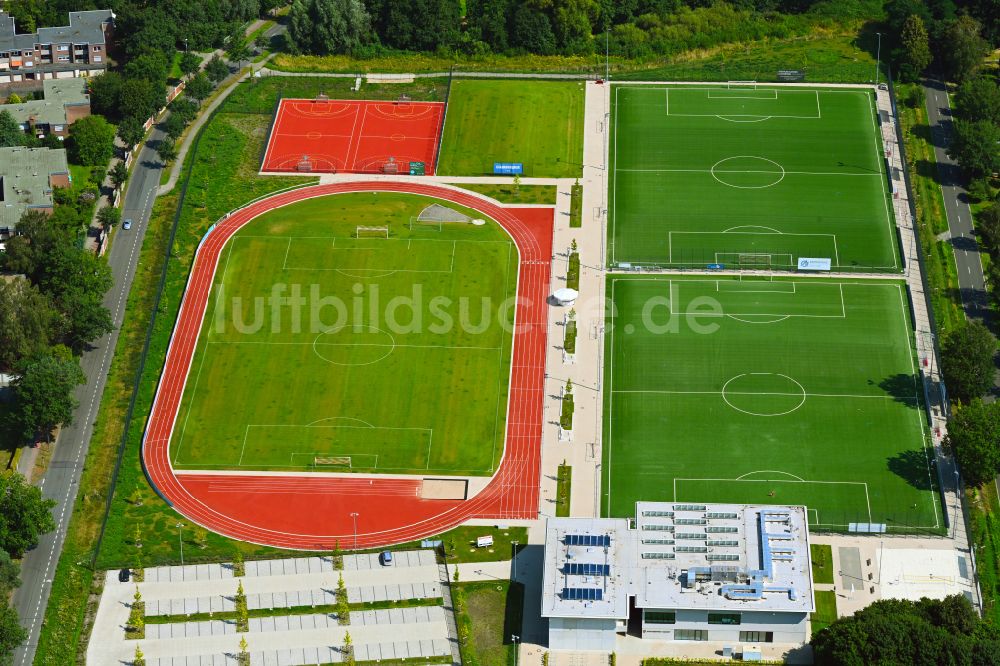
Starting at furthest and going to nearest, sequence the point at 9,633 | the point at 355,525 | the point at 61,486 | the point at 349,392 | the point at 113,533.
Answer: the point at 349,392
the point at 61,486
the point at 355,525
the point at 113,533
the point at 9,633

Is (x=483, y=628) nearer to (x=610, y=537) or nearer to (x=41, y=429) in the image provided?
(x=610, y=537)

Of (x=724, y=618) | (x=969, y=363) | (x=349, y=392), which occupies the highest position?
(x=969, y=363)

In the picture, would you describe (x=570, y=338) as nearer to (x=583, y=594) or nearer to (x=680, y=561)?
(x=680, y=561)

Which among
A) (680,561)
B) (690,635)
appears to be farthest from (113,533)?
(690,635)

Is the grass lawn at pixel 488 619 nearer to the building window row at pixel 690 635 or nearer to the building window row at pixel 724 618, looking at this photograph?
the building window row at pixel 690 635

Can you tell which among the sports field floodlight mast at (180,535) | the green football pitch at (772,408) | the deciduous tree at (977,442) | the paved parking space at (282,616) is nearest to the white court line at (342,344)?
the green football pitch at (772,408)

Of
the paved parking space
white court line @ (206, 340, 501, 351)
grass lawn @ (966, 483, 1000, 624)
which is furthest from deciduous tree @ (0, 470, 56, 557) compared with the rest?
grass lawn @ (966, 483, 1000, 624)

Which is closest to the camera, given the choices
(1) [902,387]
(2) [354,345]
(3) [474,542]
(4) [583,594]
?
(4) [583,594]

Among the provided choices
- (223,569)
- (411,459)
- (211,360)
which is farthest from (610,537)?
(211,360)
